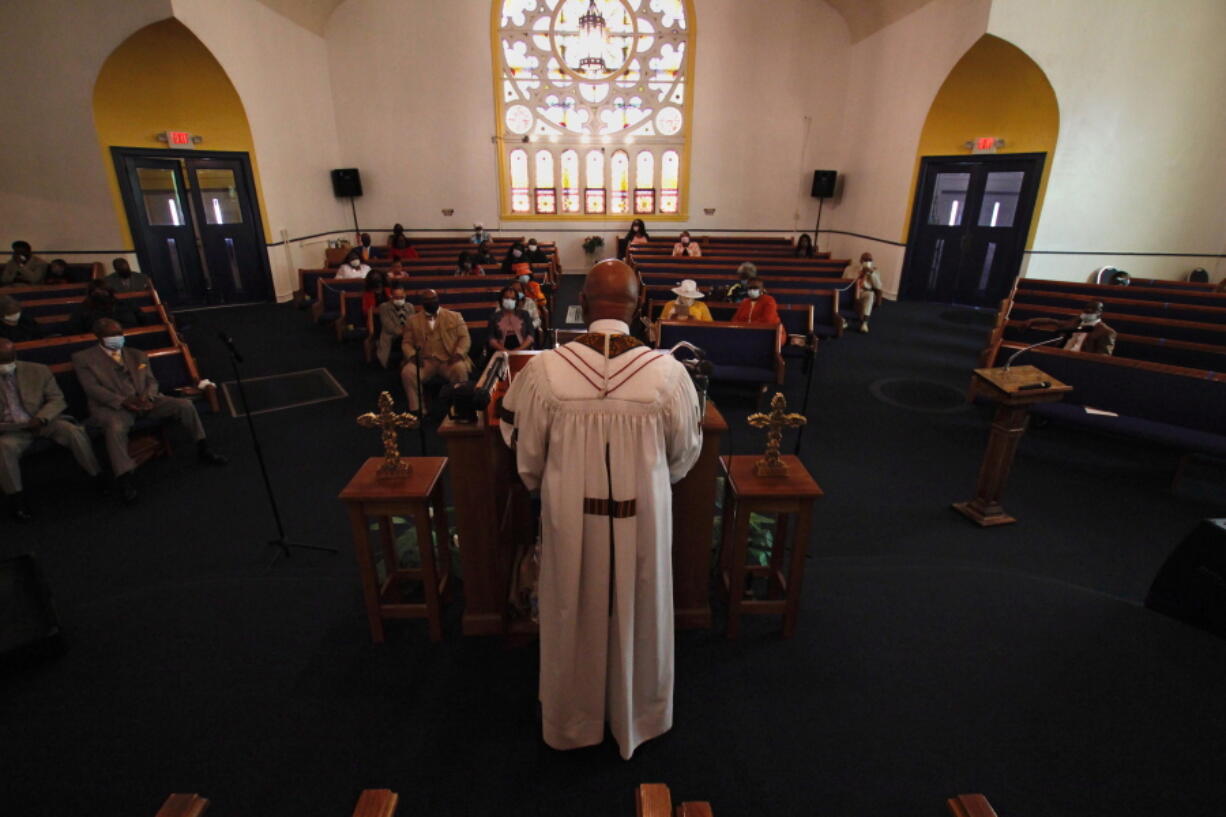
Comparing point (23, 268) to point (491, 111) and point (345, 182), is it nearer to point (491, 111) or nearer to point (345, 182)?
point (345, 182)

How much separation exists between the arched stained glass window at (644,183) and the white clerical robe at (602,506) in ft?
47.7

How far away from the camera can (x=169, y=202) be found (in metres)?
10.5

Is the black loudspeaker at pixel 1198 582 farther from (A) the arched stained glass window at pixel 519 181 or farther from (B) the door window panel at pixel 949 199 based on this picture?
(A) the arched stained glass window at pixel 519 181

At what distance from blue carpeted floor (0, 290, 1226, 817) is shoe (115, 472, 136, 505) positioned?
0.37ft

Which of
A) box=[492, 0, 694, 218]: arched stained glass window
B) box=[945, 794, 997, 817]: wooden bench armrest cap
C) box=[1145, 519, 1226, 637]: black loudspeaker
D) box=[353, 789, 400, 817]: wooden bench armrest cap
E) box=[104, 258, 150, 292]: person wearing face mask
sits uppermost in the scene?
box=[492, 0, 694, 218]: arched stained glass window

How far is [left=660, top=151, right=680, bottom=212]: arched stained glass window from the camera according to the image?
50.2ft

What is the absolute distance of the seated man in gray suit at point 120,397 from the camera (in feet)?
13.9

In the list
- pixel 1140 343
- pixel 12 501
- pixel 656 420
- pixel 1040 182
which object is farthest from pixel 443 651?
pixel 1040 182

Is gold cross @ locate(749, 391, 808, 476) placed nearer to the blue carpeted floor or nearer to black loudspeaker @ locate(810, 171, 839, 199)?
the blue carpeted floor

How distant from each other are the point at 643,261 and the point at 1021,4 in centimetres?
723

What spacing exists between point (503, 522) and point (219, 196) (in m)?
11.4

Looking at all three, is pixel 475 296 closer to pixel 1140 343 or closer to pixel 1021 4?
pixel 1140 343

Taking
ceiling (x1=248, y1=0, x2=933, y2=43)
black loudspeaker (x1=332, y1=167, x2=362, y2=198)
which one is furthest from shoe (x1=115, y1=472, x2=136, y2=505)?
black loudspeaker (x1=332, y1=167, x2=362, y2=198)

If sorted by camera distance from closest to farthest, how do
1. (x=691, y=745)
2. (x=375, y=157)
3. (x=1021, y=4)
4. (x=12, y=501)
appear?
(x=691, y=745), (x=12, y=501), (x=1021, y=4), (x=375, y=157)
